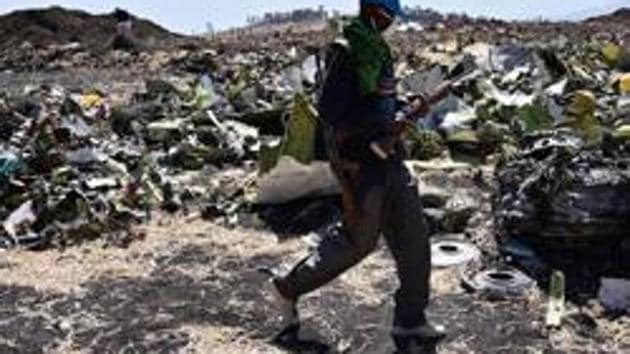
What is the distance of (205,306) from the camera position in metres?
6.27

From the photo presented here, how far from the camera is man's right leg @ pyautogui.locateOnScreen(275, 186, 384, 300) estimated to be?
511 centimetres

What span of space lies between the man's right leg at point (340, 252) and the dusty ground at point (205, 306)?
32cm

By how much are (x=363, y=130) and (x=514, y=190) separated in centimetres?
199

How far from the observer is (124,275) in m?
6.97

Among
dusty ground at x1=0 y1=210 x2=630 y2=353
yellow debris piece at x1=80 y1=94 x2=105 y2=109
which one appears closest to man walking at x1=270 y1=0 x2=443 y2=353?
dusty ground at x1=0 y1=210 x2=630 y2=353

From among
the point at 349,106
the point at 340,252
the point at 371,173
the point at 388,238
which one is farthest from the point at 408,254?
the point at 349,106

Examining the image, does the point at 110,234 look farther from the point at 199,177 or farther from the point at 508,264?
the point at 508,264

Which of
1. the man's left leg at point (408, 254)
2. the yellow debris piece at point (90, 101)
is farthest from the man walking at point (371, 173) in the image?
the yellow debris piece at point (90, 101)

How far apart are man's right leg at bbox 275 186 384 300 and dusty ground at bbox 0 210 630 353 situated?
322mm

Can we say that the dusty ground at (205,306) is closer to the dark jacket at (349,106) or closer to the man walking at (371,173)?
the man walking at (371,173)

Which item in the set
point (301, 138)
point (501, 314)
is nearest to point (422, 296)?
point (501, 314)

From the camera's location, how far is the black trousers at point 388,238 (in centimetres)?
509

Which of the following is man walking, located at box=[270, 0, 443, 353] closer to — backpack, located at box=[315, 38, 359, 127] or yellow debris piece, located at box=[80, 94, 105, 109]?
backpack, located at box=[315, 38, 359, 127]

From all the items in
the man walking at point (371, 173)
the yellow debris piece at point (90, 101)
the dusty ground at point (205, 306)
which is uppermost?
the man walking at point (371, 173)
